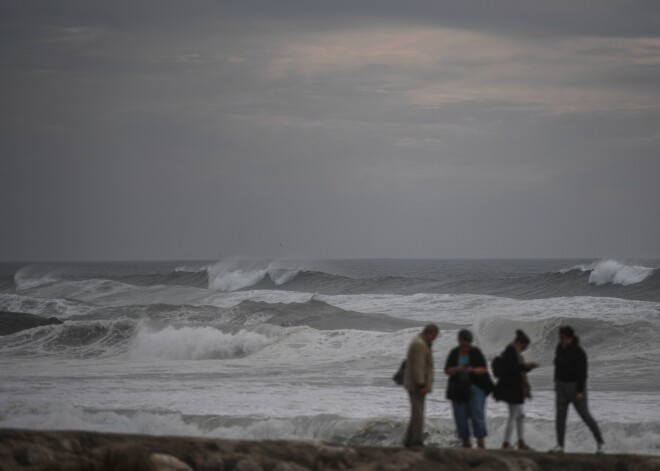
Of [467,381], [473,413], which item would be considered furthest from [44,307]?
[467,381]

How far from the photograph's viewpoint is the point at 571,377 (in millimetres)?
9766

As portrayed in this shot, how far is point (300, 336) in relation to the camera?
93.2 feet

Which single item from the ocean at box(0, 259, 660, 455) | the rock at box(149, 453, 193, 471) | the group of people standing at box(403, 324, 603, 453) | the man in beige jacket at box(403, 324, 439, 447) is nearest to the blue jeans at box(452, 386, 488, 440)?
the group of people standing at box(403, 324, 603, 453)

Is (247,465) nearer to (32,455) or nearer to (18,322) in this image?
(32,455)

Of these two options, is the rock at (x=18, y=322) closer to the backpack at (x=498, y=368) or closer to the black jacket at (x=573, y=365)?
the backpack at (x=498, y=368)

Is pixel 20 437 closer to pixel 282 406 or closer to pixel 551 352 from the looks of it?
A: pixel 282 406

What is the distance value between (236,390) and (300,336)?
9.75m

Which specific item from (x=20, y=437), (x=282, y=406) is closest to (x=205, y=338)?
(x=282, y=406)

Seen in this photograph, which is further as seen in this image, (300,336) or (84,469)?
(300,336)

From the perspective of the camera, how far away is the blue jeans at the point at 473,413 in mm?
9656

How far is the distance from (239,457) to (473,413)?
2.68 metres

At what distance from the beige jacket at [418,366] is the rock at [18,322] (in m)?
25.3

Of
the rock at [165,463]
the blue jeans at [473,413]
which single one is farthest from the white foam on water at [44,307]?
the rock at [165,463]

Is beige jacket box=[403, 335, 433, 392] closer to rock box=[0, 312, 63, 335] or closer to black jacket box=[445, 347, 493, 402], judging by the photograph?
black jacket box=[445, 347, 493, 402]
